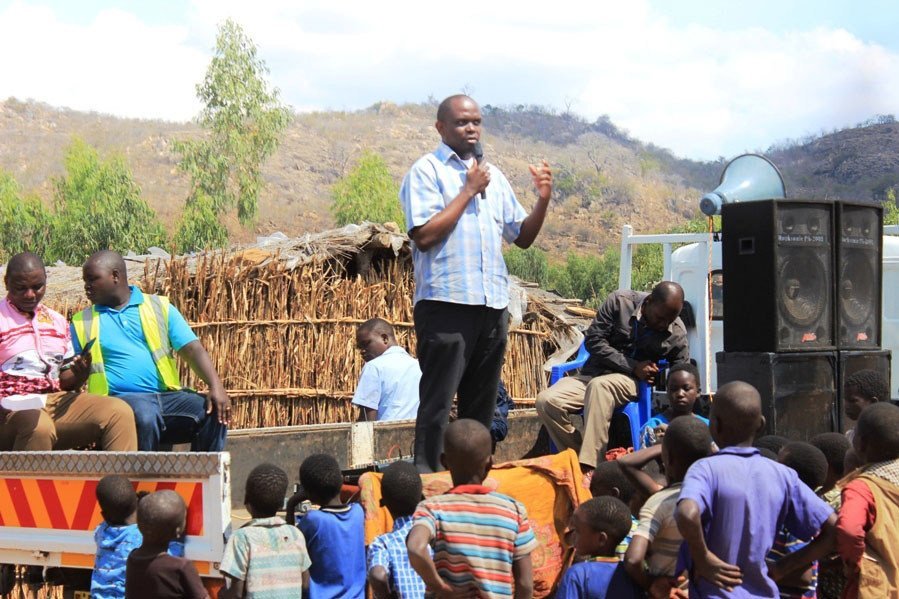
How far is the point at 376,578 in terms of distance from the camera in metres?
4.01

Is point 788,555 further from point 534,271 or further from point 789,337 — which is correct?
point 534,271

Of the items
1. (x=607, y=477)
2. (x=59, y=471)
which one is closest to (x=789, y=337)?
(x=607, y=477)

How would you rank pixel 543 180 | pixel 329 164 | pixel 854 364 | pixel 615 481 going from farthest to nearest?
pixel 329 164
pixel 854 364
pixel 543 180
pixel 615 481


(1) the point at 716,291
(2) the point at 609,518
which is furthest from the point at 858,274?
(2) the point at 609,518

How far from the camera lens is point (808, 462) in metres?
4.39

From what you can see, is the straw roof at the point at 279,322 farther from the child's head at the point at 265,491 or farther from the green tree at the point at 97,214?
the green tree at the point at 97,214

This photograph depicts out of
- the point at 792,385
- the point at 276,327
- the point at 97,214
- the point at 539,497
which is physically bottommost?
the point at 539,497

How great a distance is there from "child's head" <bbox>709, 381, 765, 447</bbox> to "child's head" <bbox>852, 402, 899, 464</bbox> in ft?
1.64

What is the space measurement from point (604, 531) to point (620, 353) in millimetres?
2845

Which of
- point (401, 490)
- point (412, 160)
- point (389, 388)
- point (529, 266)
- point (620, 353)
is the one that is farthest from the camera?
point (412, 160)

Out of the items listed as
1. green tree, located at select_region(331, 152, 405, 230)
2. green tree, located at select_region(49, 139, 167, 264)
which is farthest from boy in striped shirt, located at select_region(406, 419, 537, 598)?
green tree, located at select_region(331, 152, 405, 230)

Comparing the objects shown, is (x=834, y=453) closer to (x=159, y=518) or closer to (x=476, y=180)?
(x=476, y=180)

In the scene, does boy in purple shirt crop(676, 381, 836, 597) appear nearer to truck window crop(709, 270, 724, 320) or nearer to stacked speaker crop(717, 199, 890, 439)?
stacked speaker crop(717, 199, 890, 439)

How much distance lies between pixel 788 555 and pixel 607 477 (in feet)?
2.86
